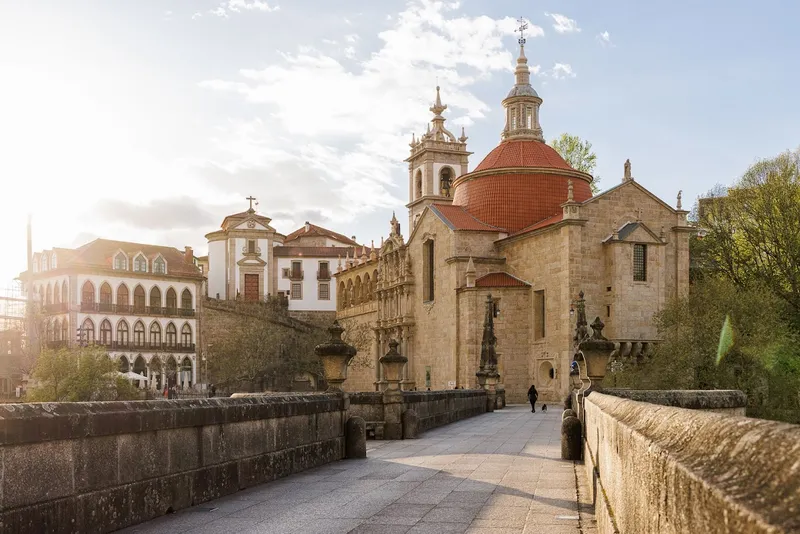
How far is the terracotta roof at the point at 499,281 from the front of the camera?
55.0 m

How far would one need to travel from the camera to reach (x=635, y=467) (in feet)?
Result: 12.3

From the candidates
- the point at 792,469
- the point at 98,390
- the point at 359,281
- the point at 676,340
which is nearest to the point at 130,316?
the point at 359,281

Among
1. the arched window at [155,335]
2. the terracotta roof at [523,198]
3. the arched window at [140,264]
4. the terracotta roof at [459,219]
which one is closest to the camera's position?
the terracotta roof at [459,219]

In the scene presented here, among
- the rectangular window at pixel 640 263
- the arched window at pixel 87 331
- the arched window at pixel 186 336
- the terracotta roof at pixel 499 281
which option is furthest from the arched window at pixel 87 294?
the rectangular window at pixel 640 263

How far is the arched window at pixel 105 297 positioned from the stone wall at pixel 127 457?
2667 inches

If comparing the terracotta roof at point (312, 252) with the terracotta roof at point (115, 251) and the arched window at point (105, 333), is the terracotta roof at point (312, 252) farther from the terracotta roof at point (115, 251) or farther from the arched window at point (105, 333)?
the arched window at point (105, 333)

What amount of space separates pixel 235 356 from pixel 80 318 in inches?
522

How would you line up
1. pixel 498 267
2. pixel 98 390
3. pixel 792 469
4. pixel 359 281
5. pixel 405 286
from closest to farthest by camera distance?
pixel 792 469 < pixel 98 390 < pixel 498 267 < pixel 405 286 < pixel 359 281

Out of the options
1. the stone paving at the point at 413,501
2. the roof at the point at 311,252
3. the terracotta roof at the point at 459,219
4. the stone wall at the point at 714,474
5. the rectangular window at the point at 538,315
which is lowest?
the stone paving at the point at 413,501

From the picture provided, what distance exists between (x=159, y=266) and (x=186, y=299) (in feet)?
12.3

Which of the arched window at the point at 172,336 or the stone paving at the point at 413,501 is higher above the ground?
the arched window at the point at 172,336

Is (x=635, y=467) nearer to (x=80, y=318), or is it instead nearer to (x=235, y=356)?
(x=235, y=356)

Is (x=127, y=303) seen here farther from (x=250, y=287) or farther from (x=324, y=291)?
(x=324, y=291)

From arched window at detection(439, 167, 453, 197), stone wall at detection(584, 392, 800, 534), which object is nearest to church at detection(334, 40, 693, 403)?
arched window at detection(439, 167, 453, 197)
